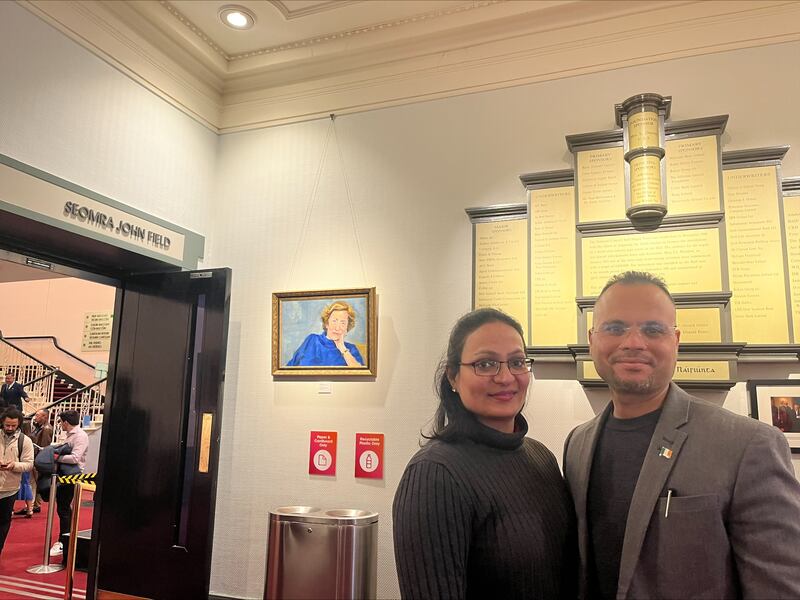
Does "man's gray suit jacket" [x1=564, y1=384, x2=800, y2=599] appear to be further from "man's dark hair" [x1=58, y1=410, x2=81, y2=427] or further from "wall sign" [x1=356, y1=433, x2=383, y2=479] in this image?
"man's dark hair" [x1=58, y1=410, x2=81, y2=427]

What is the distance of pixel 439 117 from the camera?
12.6 feet

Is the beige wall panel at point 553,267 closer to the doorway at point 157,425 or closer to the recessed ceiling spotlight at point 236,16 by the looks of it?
the doorway at point 157,425

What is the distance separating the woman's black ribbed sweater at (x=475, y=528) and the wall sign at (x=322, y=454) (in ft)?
7.14

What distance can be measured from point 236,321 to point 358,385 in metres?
1.01

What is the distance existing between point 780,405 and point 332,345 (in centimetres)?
241

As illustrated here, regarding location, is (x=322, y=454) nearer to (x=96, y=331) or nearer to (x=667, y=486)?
(x=667, y=486)

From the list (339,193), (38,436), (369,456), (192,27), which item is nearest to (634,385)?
(369,456)

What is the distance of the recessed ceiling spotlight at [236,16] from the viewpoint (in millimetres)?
3695

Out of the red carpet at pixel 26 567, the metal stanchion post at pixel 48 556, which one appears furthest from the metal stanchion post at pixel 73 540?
the metal stanchion post at pixel 48 556

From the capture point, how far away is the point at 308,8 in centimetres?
372

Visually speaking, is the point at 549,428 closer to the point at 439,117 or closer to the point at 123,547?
the point at 439,117

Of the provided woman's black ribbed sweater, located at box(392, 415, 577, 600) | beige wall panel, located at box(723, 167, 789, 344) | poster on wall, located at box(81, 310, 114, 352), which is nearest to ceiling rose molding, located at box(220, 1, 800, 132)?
beige wall panel, located at box(723, 167, 789, 344)

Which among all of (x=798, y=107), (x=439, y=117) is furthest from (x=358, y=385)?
(x=798, y=107)

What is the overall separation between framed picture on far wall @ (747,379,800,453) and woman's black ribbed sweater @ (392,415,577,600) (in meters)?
1.78
